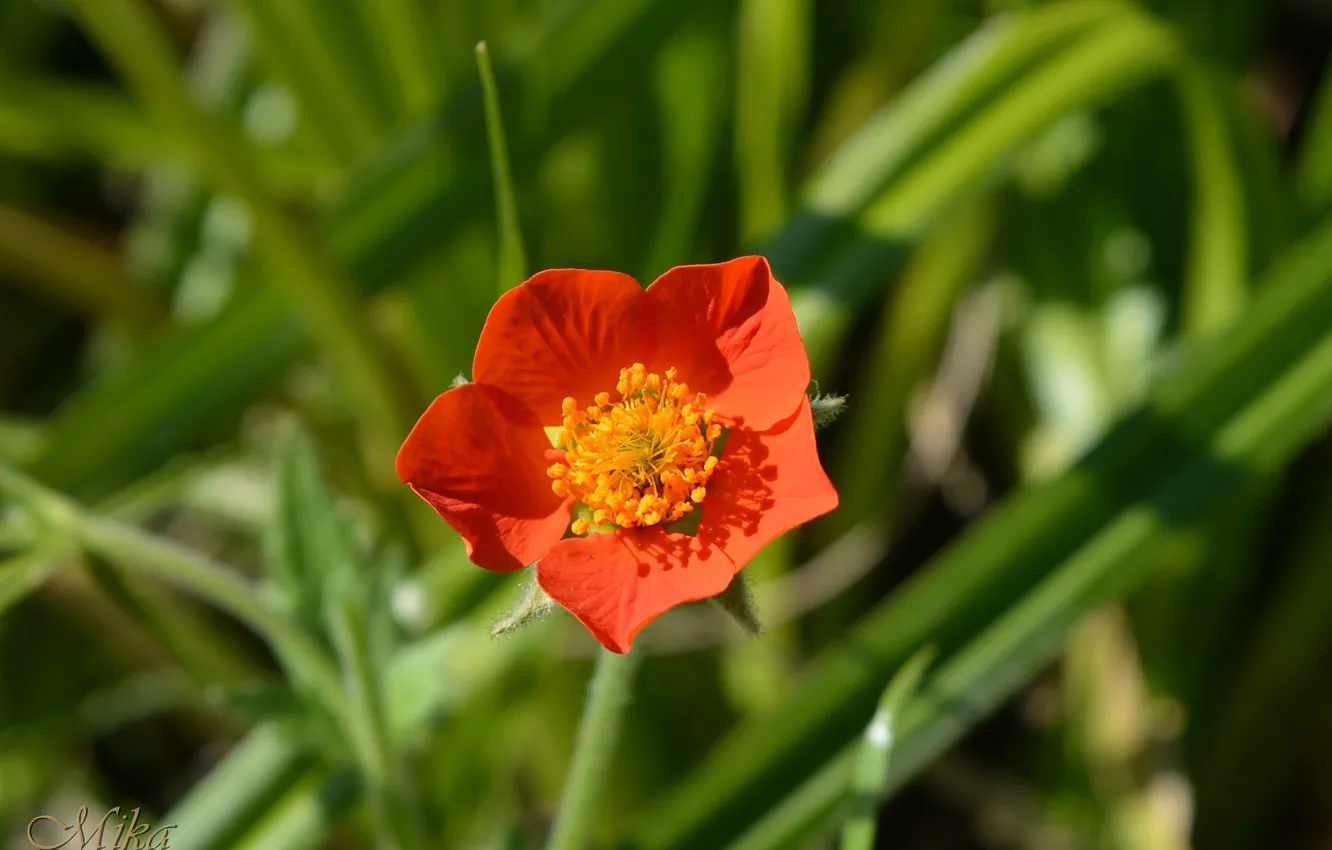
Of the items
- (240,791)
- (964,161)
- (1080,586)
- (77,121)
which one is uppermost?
(77,121)

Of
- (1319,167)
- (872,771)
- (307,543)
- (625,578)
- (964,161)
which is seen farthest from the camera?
(1319,167)

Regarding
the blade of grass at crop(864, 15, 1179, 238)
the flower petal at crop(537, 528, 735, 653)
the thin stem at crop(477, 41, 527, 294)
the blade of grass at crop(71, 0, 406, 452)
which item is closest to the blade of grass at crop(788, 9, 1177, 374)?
the blade of grass at crop(864, 15, 1179, 238)

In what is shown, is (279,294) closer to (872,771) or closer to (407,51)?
(407,51)

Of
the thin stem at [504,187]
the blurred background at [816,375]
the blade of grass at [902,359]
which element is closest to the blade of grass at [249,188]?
the blurred background at [816,375]

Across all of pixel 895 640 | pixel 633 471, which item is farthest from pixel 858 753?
pixel 633 471

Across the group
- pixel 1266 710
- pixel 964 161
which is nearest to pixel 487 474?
pixel 964 161

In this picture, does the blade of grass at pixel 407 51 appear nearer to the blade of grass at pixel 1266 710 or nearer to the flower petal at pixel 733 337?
the flower petal at pixel 733 337
